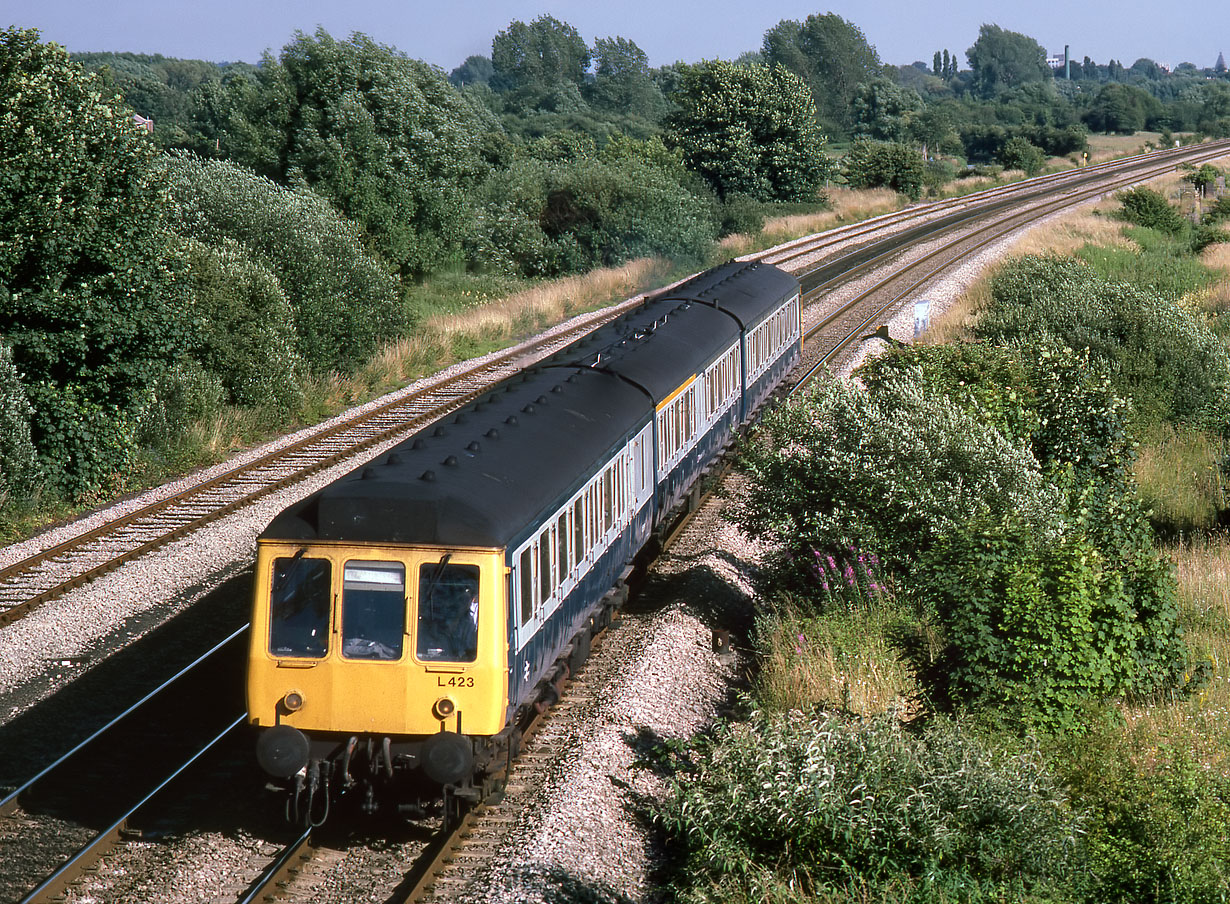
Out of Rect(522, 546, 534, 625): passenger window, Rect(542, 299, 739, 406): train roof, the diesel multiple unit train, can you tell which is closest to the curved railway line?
the diesel multiple unit train

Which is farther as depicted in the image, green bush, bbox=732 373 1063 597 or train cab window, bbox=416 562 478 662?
green bush, bbox=732 373 1063 597

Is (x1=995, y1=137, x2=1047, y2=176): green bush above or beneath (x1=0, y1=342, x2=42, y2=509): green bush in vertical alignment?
above

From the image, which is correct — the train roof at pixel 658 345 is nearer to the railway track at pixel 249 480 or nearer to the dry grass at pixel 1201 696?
the railway track at pixel 249 480

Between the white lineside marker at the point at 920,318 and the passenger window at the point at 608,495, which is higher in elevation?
the white lineside marker at the point at 920,318

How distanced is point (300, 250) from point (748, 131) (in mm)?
34894

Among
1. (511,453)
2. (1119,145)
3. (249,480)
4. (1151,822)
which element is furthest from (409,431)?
(1119,145)

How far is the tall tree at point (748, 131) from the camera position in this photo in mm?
56031

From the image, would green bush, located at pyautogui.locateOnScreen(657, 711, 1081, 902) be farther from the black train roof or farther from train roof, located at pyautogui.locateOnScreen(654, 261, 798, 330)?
train roof, located at pyautogui.locateOnScreen(654, 261, 798, 330)

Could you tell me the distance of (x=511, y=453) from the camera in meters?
10.2

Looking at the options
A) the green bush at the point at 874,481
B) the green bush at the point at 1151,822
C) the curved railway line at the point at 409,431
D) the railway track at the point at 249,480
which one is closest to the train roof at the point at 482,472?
the green bush at the point at 874,481

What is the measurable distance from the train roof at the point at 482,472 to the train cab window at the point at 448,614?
233mm

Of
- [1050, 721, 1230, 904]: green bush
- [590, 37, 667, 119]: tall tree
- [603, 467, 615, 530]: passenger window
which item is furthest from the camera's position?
[590, 37, 667, 119]: tall tree

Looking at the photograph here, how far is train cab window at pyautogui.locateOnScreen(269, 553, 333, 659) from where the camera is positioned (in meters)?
8.55

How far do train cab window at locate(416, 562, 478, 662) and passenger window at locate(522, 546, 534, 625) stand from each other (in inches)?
29.1
